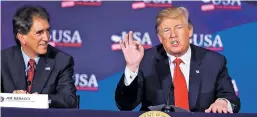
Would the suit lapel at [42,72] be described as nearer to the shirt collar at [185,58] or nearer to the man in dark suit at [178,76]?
the man in dark suit at [178,76]

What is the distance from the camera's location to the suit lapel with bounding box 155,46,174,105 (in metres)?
3.62

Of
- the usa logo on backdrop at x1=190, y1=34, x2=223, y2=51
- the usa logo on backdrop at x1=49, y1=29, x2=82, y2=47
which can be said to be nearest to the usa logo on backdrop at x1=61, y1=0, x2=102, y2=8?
the usa logo on backdrop at x1=49, y1=29, x2=82, y2=47

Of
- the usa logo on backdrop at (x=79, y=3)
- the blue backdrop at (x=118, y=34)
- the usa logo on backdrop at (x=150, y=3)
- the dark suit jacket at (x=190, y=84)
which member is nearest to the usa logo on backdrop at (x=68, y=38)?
the blue backdrop at (x=118, y=34)

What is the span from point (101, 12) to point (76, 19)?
0.21 meters

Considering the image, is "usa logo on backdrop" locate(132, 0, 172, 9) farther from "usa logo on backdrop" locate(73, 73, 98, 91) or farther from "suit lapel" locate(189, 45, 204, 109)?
"suit lapel" locate(189, 45, 204, 109)

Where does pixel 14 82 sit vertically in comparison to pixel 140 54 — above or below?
below

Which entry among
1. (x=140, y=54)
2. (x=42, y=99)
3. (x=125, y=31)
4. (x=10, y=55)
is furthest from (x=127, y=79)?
(x=125, y=31)

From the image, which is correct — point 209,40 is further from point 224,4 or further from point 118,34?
point 118,34

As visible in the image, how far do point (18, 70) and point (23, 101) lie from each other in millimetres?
745

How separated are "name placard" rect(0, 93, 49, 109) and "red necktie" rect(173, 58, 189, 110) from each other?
0.83m

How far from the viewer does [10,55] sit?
3908 mm

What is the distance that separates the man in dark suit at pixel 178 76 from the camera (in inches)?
142

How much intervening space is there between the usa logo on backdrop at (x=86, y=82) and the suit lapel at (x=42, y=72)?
1.48 meters

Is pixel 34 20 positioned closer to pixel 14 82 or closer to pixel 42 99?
pixel 14 82
